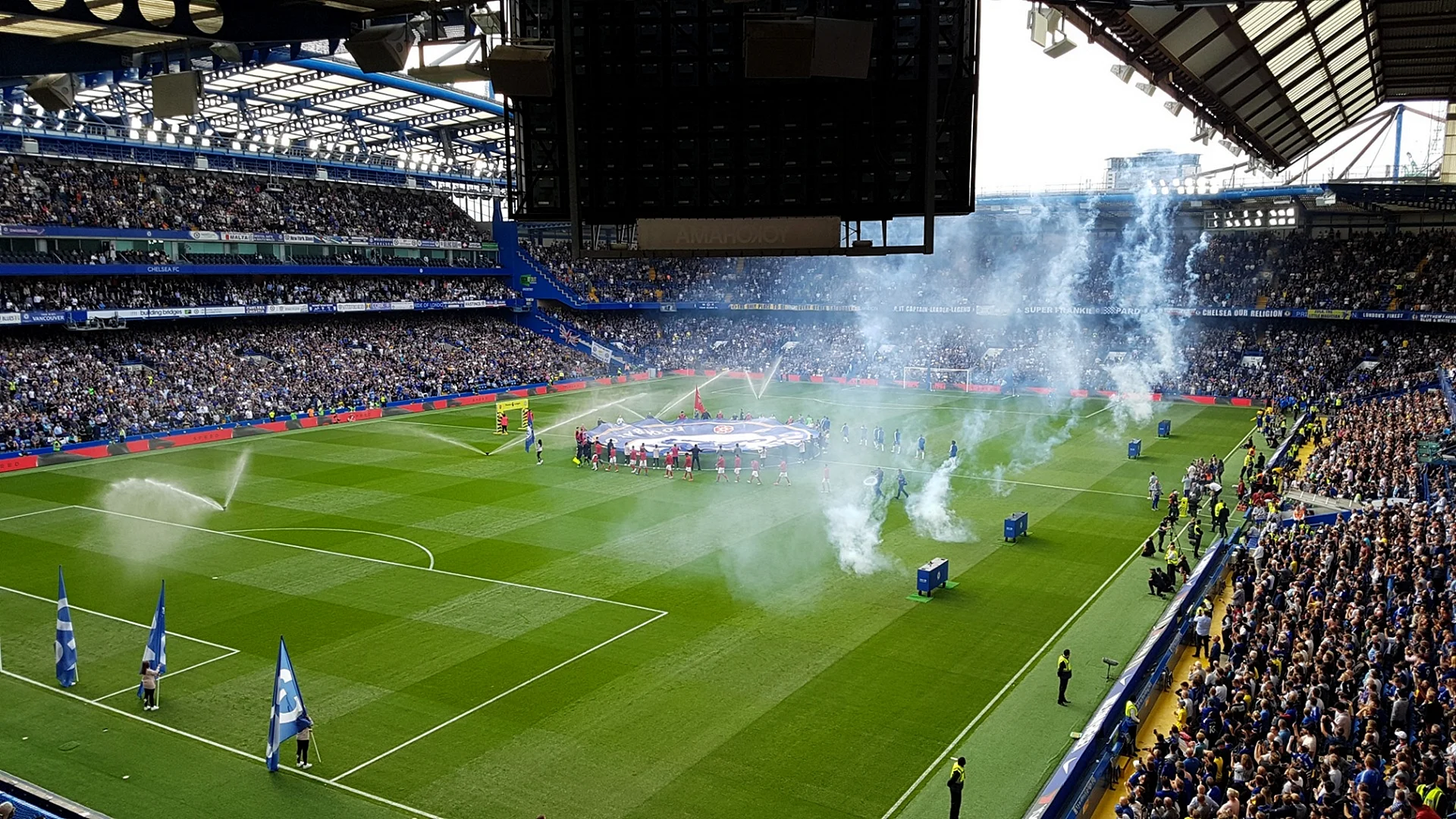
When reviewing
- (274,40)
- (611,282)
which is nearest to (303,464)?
(274,40)

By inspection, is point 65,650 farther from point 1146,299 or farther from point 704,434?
point 1146,299

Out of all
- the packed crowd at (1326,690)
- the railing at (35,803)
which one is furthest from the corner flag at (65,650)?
the packed crowd at (1326,690)

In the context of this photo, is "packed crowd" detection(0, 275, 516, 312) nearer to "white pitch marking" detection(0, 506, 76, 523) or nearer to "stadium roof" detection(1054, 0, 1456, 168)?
"white pitch marking" detection(0, 506, 76, 523)

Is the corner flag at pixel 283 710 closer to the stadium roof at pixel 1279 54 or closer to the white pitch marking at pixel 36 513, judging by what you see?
the stadium roof at pixel 1279 54

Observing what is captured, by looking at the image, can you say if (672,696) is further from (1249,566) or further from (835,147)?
(1249,566)

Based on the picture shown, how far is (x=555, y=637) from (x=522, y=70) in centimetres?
1468

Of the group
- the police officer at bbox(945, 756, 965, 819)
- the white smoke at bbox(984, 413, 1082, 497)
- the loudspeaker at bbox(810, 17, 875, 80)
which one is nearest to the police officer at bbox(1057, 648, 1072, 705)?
the police officer at bbox(945, 756, 965, 819)

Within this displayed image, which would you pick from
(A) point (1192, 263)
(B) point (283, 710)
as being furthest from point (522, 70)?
(A) point (1192, 263)

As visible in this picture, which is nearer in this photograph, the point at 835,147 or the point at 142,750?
the point at 835,147

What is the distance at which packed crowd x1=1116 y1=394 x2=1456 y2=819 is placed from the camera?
41.7 ft

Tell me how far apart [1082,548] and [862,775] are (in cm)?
1560

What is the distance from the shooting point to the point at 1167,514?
31344mm

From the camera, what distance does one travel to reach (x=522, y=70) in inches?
432

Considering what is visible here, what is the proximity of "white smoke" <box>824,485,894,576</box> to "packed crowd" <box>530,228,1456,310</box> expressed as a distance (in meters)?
38.6
